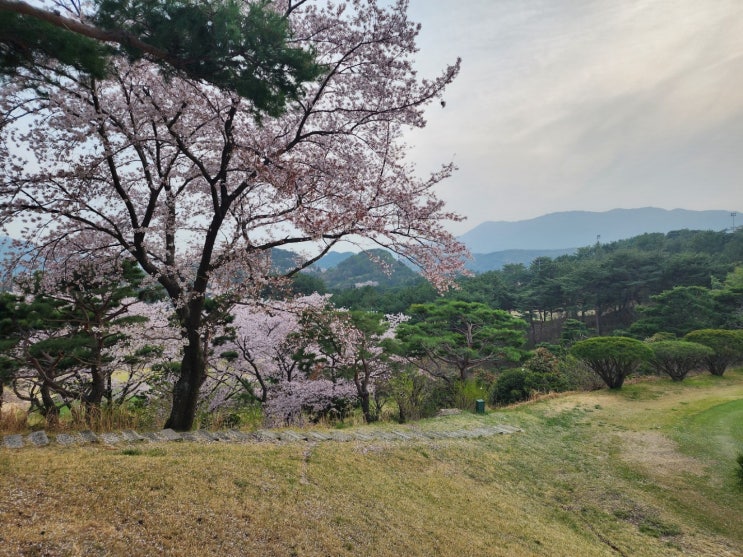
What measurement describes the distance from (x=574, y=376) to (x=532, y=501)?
10.6 meters

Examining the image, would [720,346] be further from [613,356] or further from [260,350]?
[260,350]

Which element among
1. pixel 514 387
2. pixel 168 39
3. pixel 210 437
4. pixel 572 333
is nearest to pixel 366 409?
pixel 514 387

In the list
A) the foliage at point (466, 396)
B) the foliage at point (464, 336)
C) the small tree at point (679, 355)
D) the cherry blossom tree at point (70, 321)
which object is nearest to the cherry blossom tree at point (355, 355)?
the foliage at point (466, 396)

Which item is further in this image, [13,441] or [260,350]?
[260,350]

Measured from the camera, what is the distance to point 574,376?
48.0 ft

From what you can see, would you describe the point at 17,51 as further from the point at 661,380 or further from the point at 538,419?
the point at 661,380

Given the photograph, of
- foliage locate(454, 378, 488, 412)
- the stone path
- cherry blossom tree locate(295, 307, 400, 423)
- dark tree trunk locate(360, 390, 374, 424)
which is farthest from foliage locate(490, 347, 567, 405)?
the stone path

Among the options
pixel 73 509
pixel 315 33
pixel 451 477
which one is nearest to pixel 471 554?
pixel 451 477

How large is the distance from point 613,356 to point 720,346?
4.93 metres

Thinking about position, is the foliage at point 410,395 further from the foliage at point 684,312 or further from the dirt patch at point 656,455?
the foliage at point 684,312

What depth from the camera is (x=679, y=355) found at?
1305 centimetres

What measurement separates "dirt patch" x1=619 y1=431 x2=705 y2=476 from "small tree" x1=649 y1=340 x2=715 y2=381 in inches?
219

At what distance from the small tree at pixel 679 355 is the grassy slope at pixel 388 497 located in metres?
5.16

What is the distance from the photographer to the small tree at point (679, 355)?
12961mm
